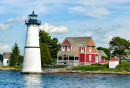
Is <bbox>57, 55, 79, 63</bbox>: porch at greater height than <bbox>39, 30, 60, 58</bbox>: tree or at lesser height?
lesser

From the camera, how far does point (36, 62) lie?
179 feet

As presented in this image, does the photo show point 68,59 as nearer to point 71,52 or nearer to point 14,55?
point 71,52

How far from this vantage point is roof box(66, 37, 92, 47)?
73625mm

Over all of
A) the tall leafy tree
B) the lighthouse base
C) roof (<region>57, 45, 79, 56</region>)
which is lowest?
the lighthouse base

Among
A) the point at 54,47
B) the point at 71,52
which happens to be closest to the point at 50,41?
the point at 54,47

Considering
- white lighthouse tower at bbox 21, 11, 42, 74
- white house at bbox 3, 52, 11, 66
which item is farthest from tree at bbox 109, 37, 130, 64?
white house at bbox 3, 52, 11, 66

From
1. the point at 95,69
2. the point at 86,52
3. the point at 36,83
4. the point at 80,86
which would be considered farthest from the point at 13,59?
the point at 80,86

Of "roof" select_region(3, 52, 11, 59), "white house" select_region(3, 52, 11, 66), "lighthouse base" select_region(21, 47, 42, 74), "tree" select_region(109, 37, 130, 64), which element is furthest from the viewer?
"roof" select_region(3, 52, 11, 59)

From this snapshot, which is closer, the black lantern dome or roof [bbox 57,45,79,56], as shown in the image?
the black lantern dome

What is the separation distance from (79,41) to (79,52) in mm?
3168

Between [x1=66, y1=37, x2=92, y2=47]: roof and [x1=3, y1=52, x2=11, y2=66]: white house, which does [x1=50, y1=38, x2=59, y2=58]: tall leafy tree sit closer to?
[x1=66, y1=37, x2=92, y2=47]: roof

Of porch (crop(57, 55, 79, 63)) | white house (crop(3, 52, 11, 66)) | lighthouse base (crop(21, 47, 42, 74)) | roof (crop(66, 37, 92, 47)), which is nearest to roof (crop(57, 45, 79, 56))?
porch (crop(57, 55, 79, 63))

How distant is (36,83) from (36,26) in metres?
15.0

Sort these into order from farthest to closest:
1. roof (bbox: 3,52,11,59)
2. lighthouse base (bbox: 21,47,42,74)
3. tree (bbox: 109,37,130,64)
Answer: roof (bbox: 3,52,11,59)
tree (bbox: 109,37,130,64)
lighthouse base (bbox: 21,47,42,74)
